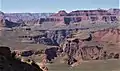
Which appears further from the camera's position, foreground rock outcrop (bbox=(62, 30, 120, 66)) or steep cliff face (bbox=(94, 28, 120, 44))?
steep cliff face (bbox=(94, 28, 120, 44))

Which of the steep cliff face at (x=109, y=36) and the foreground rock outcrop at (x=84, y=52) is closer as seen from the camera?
the foreground rock outcrop at (x=84, y=52)

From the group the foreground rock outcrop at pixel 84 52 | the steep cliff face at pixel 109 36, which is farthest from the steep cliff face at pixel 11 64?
the steep cliff face at pixel 109 36

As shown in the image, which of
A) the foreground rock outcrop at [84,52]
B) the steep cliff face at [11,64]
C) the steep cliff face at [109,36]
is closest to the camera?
the steep cliff face at [11,64]

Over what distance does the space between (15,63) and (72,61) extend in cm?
7022

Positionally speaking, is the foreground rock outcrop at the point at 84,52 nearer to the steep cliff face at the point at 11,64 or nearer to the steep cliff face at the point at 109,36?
the steep cliff face at the point at 109,36

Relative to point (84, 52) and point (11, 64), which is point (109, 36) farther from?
point (11, 64)

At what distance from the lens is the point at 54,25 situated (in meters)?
199

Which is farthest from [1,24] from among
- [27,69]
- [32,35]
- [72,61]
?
[27,69]

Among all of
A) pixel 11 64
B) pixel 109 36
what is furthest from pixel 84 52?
pixel 11 64

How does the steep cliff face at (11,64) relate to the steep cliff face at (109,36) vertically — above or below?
above

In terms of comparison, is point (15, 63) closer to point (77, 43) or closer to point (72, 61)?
point (72, 61)

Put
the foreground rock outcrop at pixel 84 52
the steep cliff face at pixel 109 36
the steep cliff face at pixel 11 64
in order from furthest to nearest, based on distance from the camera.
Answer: the steep cliff face at pixel 109 36
the foreground rock outcrop at pixel 84 52
the steep cliff face at pixel 11 64

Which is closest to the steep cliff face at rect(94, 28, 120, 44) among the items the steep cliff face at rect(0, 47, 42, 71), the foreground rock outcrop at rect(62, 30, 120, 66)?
the foreground rock outcrop at rect(62, 30, 120, 66)

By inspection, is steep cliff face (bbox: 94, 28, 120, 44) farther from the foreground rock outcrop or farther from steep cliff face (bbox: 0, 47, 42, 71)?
steep cliff face (bbox: 0, 47, 42, 71)
